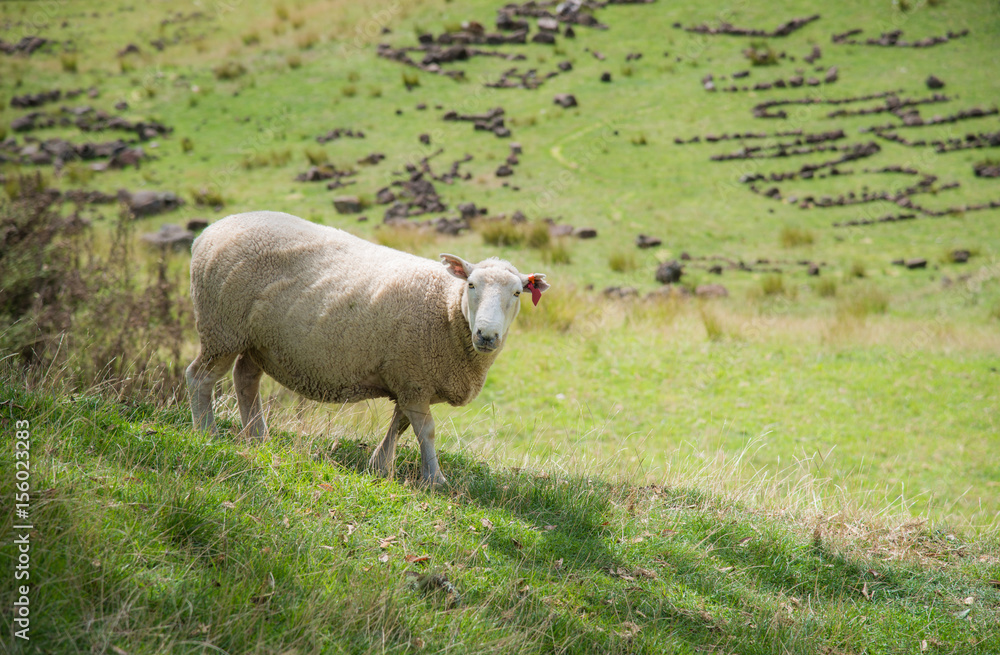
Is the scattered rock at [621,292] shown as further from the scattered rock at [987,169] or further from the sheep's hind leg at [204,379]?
the scattered rock at [987,169]

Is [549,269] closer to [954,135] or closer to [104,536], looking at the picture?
[104,536]

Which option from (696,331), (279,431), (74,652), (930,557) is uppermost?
(74,652)

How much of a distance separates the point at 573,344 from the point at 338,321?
7.04 metres

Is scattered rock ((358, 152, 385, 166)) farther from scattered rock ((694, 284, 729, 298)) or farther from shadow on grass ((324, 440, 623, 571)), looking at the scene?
shadow on grass ((324, 440, 623, 571))

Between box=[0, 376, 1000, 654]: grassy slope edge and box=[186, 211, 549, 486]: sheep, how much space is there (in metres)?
0.47

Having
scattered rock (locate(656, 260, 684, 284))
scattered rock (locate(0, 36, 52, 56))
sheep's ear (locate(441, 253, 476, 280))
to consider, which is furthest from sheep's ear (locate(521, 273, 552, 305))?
scattered rock (locate(0, 36, 52, 56))

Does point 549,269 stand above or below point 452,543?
below

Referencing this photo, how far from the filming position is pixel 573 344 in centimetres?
1209

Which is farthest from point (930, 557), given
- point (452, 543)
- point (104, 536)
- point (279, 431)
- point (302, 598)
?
point (104, 536)

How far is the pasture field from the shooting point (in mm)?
3932

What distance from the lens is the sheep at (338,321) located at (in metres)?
5.56

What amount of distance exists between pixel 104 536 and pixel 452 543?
199cm

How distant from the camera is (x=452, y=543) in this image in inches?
176

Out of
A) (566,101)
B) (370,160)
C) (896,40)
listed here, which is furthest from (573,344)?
(896,40)
